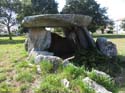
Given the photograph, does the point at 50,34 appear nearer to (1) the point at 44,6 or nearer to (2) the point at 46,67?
(2) the point at 46,67

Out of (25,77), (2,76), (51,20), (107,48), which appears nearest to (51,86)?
(25,77)

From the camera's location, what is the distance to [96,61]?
32.6 ft

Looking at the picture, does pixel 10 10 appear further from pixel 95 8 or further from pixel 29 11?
pixel 95 8

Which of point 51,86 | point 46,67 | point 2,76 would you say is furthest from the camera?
point 46,67

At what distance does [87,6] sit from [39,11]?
8.78 m

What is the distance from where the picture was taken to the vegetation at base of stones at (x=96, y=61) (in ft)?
30.3

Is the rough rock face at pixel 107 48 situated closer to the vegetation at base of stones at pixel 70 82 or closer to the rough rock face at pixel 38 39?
the rough rock face at pixel 38 39

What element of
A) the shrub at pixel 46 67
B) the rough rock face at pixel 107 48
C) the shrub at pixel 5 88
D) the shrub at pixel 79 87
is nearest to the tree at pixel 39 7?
the rough rock face at pixel 107 48

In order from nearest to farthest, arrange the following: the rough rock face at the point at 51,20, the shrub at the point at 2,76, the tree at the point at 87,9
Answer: the shrub at the point at 2,76, the rough rock face at the point at 51,20, the tree at the point at 87,9

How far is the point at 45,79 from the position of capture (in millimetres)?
6531

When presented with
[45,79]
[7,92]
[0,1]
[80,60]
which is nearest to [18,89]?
[7,92]

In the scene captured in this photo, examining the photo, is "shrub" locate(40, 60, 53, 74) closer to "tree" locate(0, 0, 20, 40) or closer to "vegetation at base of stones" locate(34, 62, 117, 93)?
"vegetation at base of stones" locate(34, 62, 117, 93)

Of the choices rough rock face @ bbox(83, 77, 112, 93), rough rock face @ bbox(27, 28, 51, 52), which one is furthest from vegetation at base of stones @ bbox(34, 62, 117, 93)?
rough rock face @ bbox(27, 28, 51, 52)

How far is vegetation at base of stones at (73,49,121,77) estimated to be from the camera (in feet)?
30.3
